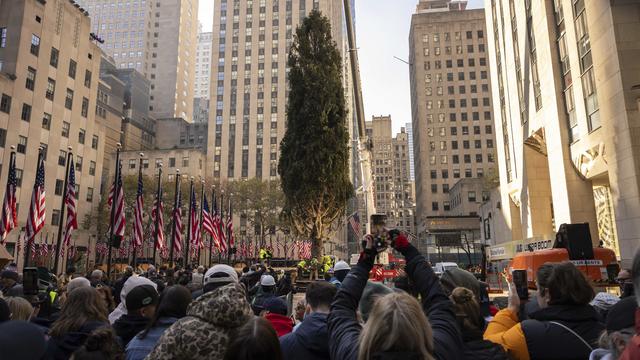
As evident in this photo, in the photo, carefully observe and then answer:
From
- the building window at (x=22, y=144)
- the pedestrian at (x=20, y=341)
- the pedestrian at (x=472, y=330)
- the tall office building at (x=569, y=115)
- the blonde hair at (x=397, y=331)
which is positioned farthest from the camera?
the building window at (x=22, y=144)

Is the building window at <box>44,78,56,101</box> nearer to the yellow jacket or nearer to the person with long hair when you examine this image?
the person with long hair

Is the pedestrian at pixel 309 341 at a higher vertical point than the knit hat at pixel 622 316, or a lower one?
lower

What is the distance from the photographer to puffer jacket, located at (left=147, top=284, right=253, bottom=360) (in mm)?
2965

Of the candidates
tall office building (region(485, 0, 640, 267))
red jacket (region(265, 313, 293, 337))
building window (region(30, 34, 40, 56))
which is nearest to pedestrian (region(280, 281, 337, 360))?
red jacket (region(265, 313, 293, 337))

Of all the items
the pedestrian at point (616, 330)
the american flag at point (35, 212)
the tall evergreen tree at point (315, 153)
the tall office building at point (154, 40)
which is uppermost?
the tall office building at point (154, 40)

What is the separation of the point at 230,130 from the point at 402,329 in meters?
107

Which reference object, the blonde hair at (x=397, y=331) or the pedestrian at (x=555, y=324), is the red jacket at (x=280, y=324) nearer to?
the pedestrian at (x=555, y=324)

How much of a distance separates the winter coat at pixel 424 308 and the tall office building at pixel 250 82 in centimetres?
9861

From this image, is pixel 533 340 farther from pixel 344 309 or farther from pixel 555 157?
pixel 555 157

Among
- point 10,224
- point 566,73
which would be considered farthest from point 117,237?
point 566,73

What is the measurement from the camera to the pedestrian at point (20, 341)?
3857mm

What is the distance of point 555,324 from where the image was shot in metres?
3.78

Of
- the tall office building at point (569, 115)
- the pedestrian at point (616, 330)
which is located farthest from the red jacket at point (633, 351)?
the tall office building at point (569, 115)

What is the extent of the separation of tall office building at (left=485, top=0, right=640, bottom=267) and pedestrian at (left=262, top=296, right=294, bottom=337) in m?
24.3
